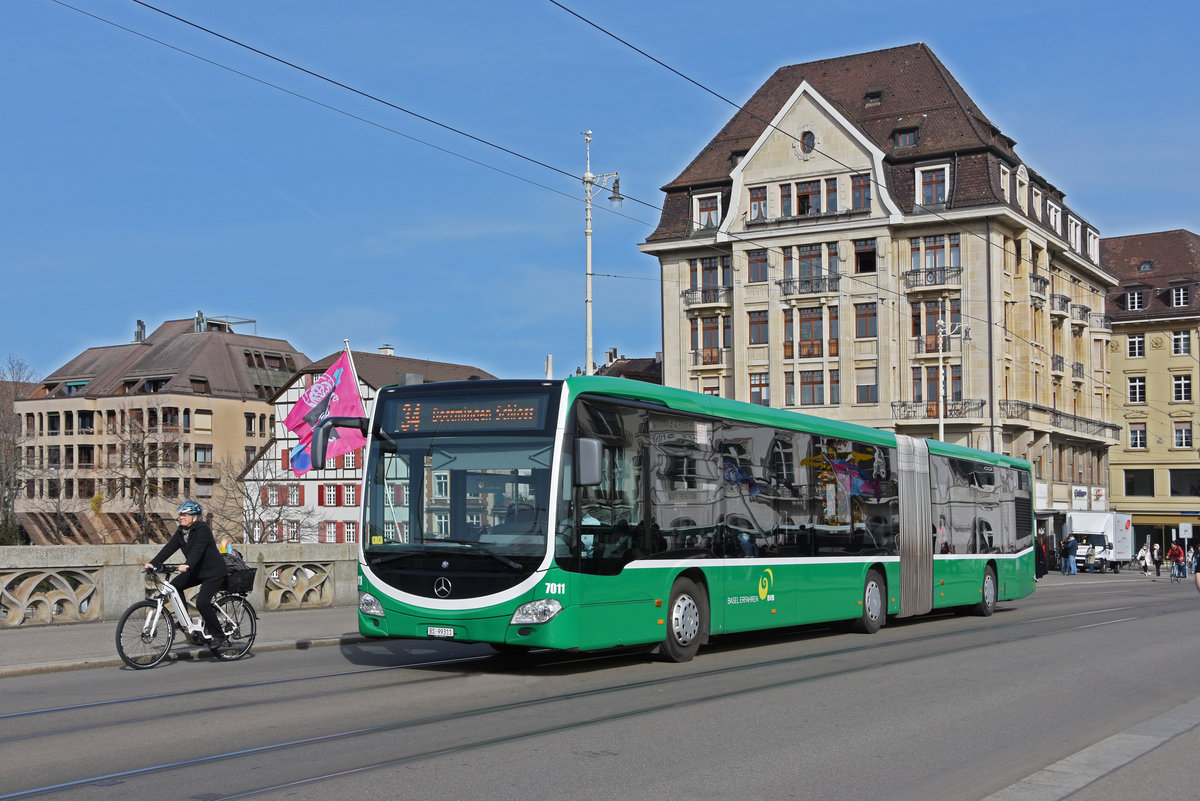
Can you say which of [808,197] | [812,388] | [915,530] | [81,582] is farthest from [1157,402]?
[81,582]

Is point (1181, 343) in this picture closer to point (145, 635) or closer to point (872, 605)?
point (872, 605)

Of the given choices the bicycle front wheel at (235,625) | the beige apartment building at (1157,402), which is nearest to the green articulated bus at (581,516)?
the bicycle front wheel at (235,625)

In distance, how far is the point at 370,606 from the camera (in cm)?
1377

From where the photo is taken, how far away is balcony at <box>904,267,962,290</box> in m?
63.0

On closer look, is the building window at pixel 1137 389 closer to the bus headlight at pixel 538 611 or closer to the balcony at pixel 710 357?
the balcony at pixel 710 357

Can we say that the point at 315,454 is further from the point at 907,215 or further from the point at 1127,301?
the point at 1127,301

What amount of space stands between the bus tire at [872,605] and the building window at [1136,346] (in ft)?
253

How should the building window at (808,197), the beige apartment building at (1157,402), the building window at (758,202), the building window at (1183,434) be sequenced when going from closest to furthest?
the building window at (808,197), the building window at (758,202), the beige apartment building at (1157,402), the building window at (1183,434)

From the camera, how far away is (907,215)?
2495 inches

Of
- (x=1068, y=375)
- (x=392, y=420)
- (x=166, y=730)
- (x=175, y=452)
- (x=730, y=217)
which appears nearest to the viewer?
(x=166, y=730)

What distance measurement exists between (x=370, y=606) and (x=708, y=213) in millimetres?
57137

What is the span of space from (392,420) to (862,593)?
28.4 feet

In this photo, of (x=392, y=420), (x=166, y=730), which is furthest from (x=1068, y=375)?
(x=166, y=730)

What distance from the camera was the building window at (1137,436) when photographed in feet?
294
